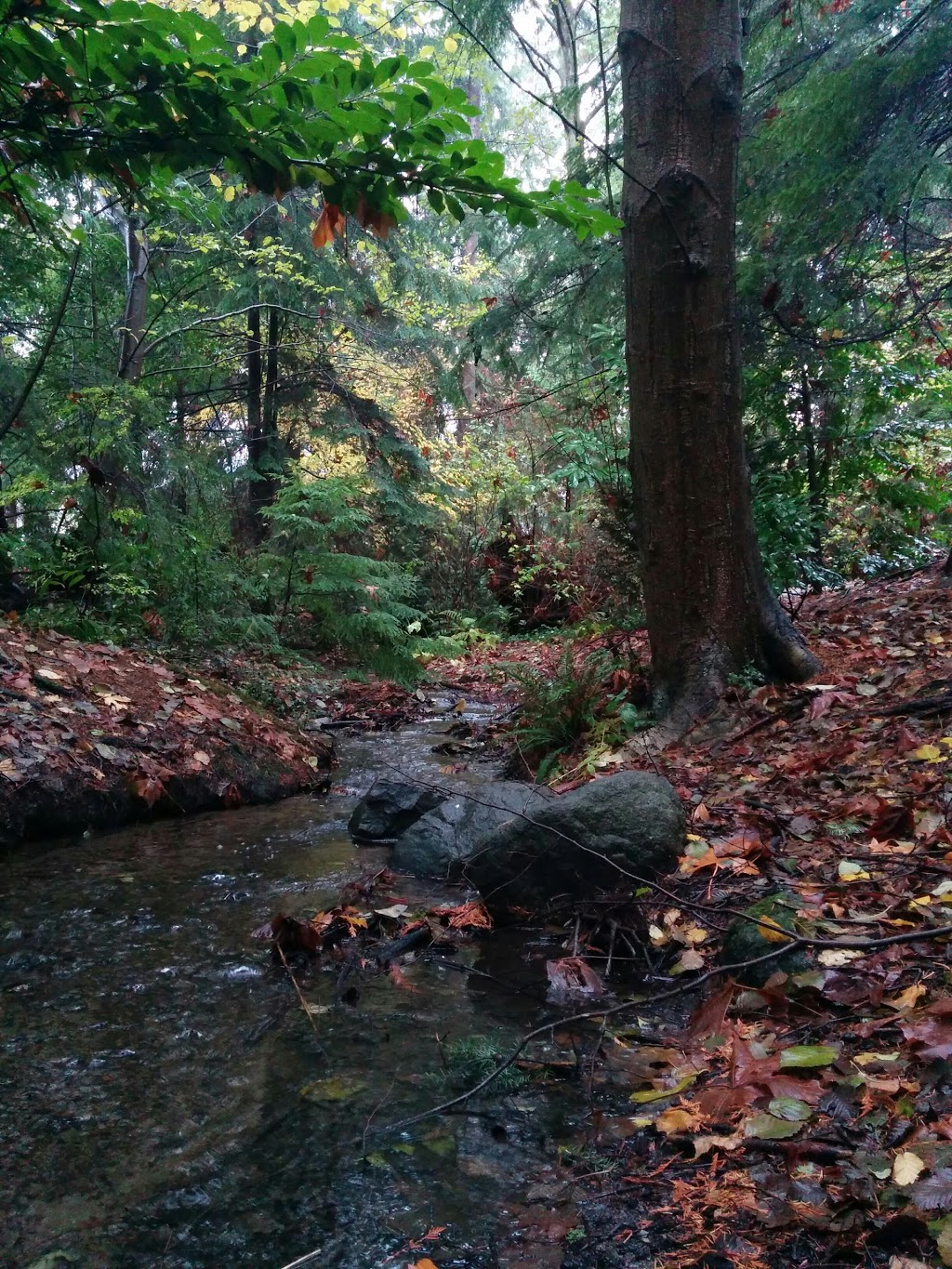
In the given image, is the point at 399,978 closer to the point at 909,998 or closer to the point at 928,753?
the point at 909,998

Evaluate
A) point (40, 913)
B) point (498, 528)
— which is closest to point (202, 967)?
point (40, 913)

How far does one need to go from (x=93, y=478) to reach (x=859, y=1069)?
6.72 meters

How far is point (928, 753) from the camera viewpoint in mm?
3645

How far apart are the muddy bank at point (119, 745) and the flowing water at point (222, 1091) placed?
2.35 feet

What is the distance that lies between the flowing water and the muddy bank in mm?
716

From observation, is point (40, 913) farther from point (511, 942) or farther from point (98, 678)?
point (98, 678)

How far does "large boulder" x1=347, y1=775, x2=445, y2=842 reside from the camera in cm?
492

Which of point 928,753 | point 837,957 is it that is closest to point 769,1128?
point 837,957

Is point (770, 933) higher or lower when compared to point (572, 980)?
higher

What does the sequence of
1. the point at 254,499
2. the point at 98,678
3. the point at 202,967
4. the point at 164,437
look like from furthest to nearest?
the point at 254,499, the point at 164,437, the point at 98,678, the point at 202,967

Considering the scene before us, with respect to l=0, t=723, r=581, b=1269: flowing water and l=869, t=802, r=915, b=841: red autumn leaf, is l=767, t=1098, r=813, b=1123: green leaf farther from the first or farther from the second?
l=869, t=802, r=915, b=841: red autumn leaf

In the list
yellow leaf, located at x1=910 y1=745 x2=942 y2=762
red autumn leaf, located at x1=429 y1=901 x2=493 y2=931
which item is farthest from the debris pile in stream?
yellow leaf, located at x1=910 y1=745 x2=942 y2=762

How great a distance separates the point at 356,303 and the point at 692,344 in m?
10.0

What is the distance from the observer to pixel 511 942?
3428mm
